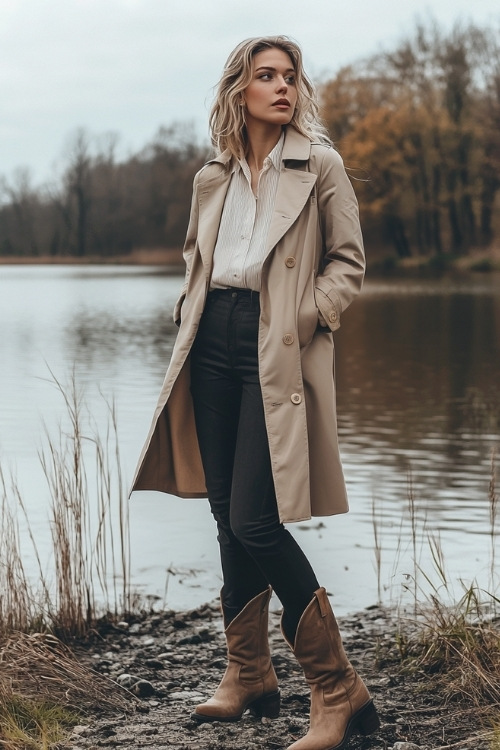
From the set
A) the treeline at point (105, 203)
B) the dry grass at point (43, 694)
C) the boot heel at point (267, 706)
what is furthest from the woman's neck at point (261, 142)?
the treeline at point (105, 203)

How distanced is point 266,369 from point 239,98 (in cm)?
77

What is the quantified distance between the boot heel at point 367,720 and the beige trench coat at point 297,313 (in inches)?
20.9

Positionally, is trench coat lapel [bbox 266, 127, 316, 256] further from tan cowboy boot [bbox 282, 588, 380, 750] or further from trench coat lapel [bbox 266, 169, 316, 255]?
tan cowboy boot [bbox 282, 588, 380, 750]

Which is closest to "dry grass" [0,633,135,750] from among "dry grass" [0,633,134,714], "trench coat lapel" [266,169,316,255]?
"dry grass" [0,633,134,714]

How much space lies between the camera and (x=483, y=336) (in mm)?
18609

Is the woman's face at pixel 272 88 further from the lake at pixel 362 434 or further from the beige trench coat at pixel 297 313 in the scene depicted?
the lake at pixel 362 434

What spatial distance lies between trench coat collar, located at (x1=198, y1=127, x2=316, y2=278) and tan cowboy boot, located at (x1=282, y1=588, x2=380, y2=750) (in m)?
0.94

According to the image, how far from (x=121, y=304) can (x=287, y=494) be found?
26844 mm

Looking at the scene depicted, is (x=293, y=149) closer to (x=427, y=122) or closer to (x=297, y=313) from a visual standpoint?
(x=297, y=313)

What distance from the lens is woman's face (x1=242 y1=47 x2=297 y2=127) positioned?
3.08m

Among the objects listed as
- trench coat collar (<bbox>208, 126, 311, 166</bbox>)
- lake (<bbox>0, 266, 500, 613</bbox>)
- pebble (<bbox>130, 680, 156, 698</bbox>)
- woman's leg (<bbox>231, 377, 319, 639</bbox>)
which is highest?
trench coat collar (<bbox>208, 126, 311, 166</bbox>)

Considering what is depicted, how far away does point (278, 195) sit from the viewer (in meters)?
3.02

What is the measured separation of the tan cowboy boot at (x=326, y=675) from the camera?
9.82 ft

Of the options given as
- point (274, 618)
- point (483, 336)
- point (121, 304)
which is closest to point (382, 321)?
point (483, 336)
